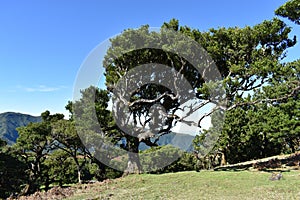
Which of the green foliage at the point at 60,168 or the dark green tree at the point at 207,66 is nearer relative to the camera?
the dark green tree at the point at 207,66

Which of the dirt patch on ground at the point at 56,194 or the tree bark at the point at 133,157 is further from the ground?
the tree bark at the point at 133,157

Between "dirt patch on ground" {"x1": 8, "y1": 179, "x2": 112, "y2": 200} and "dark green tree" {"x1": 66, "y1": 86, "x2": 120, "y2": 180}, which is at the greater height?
"dark green tree" {"x1": 66, "y1": 86, "x2": 120, "y2": 180}

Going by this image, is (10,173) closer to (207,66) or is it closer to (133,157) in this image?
(133,157)

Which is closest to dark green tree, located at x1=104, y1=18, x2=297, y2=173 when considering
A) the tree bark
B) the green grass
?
the tree bark

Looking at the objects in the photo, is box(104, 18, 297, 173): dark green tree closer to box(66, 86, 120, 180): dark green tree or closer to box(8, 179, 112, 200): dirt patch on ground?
box(66, 86, 120, 180): dark green tree

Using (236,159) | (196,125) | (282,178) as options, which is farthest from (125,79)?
(236,159)

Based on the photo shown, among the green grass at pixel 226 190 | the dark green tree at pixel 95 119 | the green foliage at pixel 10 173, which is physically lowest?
the green grass at pixel 226 190

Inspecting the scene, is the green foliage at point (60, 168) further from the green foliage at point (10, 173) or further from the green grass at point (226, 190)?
the green grass at point (226, 190)

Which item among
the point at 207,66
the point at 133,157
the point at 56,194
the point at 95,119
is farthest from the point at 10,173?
the point at 207,66

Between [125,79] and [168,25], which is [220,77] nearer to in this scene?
[168,25]

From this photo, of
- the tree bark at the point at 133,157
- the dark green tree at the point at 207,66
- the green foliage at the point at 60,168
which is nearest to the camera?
the dark green tree at the point at 207,66

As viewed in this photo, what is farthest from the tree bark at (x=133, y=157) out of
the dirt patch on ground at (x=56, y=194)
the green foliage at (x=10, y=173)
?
the green foliage at (x=10, y=173)

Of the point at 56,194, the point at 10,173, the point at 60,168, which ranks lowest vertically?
the point at 56,194

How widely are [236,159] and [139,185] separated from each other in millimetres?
33966
